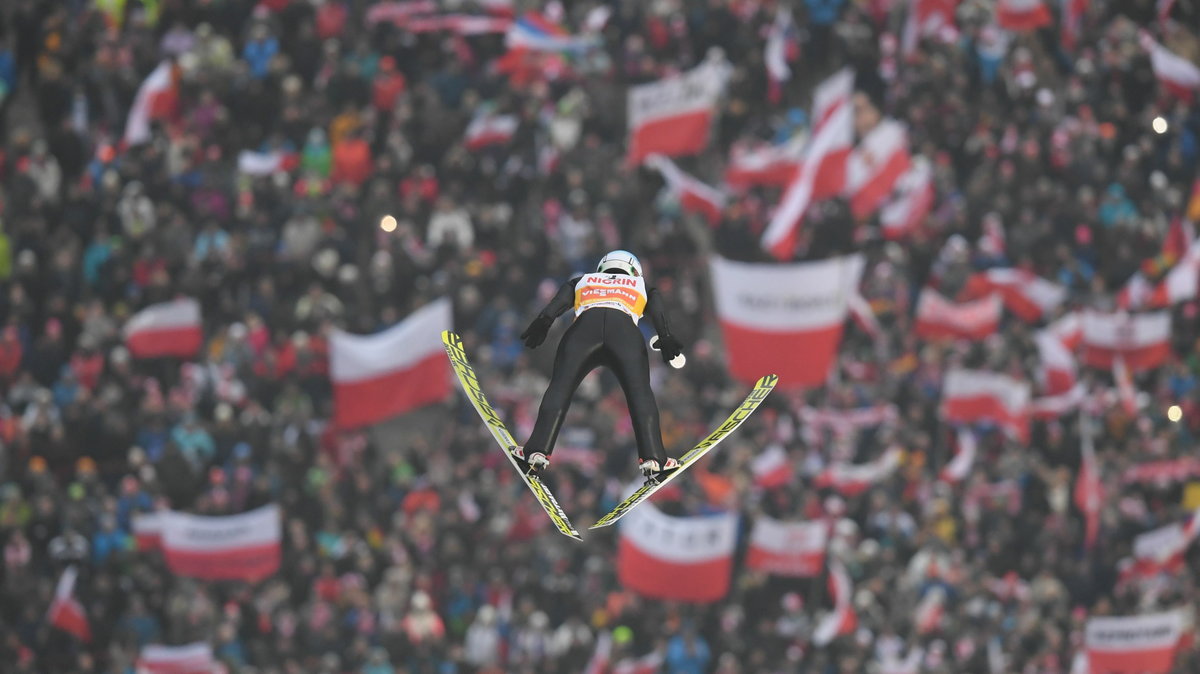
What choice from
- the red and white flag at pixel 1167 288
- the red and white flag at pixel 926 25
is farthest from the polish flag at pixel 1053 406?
the red and white flag at pixel 926 25

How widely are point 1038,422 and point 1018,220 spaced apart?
113 inches

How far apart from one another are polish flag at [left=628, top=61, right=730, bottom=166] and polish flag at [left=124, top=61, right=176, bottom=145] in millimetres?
5849

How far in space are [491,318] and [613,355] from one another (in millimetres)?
10245

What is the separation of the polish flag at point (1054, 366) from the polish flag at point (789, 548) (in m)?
4.04

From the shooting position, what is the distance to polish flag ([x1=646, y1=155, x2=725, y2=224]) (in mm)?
24938

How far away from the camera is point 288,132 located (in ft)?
83.0

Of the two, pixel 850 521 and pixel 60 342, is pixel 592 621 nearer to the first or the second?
pixel 850 521

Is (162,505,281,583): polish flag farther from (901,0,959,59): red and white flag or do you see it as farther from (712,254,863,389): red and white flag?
(901,0,959,59): red and white flag

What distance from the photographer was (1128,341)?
83.1 ft

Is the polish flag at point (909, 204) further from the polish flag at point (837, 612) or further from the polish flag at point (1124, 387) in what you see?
the polish flag at point (837, 612)

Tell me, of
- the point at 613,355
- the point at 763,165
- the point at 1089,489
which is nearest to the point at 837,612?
the point at 1089,489

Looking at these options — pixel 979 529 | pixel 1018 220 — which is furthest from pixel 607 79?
pixel 979 529

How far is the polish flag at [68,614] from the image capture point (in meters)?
21.8

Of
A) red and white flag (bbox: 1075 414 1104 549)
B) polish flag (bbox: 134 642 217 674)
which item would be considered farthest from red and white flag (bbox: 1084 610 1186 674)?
polish flag (bbox: 134 642 217 674)
